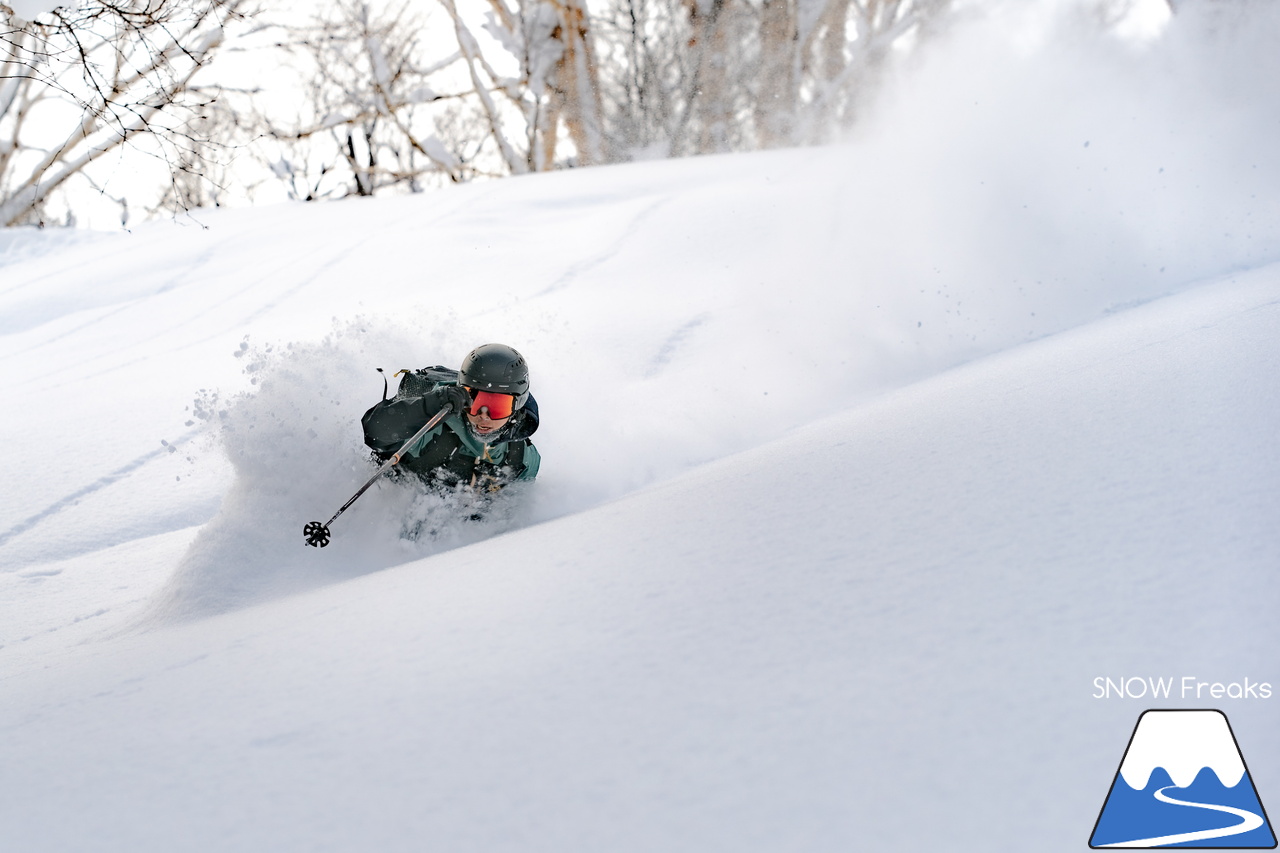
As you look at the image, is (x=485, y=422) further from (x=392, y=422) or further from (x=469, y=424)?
(x=392, y=422)

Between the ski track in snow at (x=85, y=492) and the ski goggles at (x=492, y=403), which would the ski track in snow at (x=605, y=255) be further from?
the ski goggles at (x=492, y=403)

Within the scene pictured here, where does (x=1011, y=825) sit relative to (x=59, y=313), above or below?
below

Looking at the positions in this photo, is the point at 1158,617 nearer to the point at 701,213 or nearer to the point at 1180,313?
the point at 1180,313

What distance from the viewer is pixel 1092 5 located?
12227 mm

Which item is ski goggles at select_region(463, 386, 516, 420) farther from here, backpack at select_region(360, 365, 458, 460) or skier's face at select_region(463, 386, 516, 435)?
backpack at select_region(360, 365, 458, 460)

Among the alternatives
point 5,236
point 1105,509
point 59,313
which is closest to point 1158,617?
point 1105,509

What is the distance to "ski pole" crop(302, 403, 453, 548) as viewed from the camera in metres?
3.22

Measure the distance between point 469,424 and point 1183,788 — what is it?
2966 millimetres

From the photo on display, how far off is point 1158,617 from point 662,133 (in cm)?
2070

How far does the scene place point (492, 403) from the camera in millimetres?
3617

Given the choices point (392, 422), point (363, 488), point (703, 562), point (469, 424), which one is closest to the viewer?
point (703, 562)

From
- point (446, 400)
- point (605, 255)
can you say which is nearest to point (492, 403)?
point (446, 400)

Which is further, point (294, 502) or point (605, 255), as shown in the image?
point (605, 255)

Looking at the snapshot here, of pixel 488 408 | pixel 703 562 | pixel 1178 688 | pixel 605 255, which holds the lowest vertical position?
pixel 1178 688
